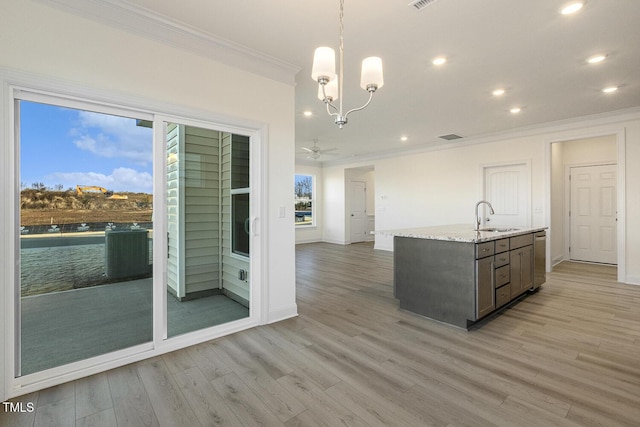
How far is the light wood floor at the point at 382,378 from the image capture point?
1.77m

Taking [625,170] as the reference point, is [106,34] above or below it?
above

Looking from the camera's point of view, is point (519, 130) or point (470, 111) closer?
point (470, 111)

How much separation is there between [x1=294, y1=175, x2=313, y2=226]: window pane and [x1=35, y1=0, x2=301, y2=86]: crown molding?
6.46 meters

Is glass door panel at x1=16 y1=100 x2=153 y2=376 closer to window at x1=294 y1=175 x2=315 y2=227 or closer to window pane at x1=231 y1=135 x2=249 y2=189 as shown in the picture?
window pane at x1=231 y1=135 x2=249 y2=189

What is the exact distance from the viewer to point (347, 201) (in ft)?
30.8

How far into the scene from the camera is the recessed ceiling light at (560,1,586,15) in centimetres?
221

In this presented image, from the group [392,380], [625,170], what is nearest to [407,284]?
[392,380]

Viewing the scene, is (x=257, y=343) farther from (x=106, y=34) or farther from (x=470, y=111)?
(x=470, y=111)

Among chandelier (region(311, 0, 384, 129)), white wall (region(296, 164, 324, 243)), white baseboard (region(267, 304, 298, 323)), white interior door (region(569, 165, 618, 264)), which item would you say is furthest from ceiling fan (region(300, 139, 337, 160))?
white interior door (region(569, 165, 618, 264))

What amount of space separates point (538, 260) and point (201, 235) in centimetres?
440

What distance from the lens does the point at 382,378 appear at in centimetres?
215

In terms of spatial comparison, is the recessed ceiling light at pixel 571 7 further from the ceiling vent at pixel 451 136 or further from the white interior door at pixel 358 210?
the white interior door at pixel 358 210

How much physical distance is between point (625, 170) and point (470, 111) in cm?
257

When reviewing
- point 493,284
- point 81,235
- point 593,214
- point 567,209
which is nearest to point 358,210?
point 567,209
